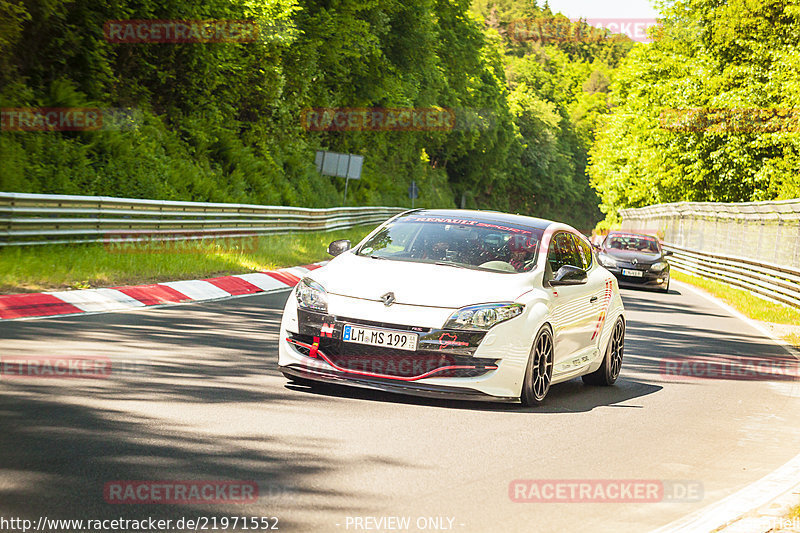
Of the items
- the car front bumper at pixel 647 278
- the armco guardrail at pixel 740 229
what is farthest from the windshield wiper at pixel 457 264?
the car front bumper at pixel 647 278

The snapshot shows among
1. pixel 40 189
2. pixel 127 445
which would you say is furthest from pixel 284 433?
pixel 40 189

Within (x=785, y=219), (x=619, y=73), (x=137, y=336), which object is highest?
(x=619, y=73)

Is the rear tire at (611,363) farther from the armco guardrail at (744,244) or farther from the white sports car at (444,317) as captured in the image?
the armco guardrail at (744,244)

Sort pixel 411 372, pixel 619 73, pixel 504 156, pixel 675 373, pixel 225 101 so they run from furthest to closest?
pixel 504 156 < pixel 619 73 < pixel 225 101 < pixel 675 373 < pixel 411 372

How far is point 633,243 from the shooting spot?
94.7ft

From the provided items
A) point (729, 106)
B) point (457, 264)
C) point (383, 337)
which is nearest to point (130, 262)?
point (457, 264)

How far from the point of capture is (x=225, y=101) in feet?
116

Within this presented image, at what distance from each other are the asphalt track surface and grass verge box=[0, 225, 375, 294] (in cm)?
273

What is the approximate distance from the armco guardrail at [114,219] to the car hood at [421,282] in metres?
7.71

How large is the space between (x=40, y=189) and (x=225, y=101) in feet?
52.0

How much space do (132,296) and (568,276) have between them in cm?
727

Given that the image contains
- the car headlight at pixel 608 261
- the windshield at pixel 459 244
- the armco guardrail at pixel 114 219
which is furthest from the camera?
the car headlight at pixel 608 261

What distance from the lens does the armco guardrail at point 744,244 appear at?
2395 cm

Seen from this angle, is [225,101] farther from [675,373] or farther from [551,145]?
[551,145]
